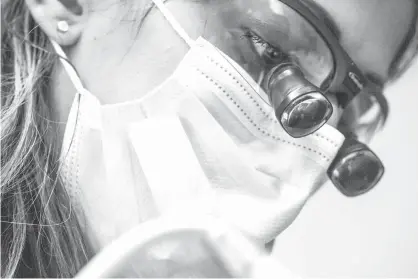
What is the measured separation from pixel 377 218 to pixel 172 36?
0.31 metres

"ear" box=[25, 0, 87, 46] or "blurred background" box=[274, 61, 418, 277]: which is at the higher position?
"ear" box=[25, 0, 87, 46]

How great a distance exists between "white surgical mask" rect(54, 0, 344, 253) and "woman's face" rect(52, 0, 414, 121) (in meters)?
0.01

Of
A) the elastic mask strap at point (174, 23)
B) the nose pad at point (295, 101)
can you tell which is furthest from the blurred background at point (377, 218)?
the elastic mask strap at point (174, 23)

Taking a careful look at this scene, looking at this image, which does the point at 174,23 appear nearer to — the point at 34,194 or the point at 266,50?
the point at 266,50

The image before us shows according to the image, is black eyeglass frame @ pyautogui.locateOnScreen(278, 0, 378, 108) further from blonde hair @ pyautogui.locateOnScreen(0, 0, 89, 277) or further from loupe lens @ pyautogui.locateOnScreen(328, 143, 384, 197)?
blonde hair @ pyautogui.locateOnScreen(0, 0, 89, 277)

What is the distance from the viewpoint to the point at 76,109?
516 mm

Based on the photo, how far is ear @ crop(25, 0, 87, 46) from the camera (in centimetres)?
53

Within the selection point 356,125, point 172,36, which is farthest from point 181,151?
point 356,125

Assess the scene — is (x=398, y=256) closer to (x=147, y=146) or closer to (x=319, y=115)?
(x=319, y=115)

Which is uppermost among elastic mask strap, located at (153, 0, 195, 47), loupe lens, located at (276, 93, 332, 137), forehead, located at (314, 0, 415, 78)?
elastic mask strap, located at (153, 0, 195, 47)

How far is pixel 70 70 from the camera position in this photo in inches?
20.7

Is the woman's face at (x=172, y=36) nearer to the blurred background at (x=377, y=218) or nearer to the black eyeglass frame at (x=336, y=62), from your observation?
the black eyeglass frame at (x=336, y=62)

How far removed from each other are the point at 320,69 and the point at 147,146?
194 mm

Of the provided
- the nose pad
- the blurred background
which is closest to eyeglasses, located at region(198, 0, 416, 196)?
the nose pad
